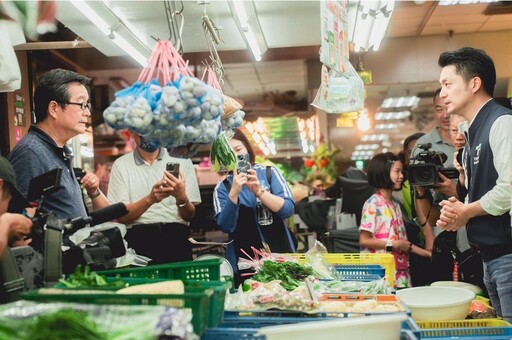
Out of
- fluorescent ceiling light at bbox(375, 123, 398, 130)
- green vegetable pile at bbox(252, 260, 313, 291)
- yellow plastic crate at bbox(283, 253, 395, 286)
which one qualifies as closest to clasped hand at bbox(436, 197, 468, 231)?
yellow plastic crate at bbox(283, 253, 395, 286)

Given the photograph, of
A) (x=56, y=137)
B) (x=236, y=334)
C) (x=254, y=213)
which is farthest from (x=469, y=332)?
(x=56, y=137)

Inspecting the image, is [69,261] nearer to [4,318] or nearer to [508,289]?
[4,318]

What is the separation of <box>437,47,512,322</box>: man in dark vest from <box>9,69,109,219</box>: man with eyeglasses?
1870mm

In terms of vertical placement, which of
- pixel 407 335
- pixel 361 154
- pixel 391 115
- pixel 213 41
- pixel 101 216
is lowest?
pixel 407 335

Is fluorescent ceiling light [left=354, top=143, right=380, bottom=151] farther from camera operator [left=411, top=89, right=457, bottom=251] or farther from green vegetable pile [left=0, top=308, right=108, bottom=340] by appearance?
green vegetable pile [left=0, top=308, right=108, bottom=340]

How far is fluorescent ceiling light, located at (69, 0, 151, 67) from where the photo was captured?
3.17 m

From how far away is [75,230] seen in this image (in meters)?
1.93

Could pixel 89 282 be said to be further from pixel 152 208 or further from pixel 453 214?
pixel 152 208

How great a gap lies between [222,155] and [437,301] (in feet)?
3.59

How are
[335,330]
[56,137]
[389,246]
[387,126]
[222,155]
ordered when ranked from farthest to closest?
[387,126] < [389,246] < [56,137] < [222,155] < [335,330]

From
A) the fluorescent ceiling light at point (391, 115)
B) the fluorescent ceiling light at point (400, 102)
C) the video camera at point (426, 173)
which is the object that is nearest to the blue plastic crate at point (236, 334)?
the video camera at point (426, 173)

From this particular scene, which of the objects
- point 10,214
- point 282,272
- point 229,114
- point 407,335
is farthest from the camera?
point 282,272

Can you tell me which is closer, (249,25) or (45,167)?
(45,167)

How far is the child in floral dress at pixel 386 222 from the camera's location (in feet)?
13.8
